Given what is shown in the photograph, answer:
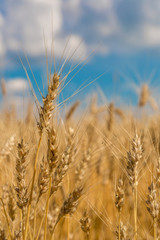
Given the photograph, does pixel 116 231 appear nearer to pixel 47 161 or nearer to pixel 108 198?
pixel 47 161

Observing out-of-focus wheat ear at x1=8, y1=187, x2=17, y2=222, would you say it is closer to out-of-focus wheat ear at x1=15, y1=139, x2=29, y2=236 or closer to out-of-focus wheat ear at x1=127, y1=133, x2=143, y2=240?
out-of-focus wheat ear at x1=15, y1=139, x2=29, y2=236

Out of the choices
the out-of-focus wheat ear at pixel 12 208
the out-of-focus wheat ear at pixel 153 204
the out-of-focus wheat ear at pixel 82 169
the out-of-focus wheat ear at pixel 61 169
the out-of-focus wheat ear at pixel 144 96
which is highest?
the out-of-focus wheat ear at pixel 144 96

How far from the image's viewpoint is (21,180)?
136cm

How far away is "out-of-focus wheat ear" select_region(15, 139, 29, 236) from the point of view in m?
1.33

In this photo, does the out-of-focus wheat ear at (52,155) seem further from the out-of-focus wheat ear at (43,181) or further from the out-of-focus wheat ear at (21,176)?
the out-of-focus wheat ear at (21,176)

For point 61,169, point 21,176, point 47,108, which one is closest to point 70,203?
point 61,169

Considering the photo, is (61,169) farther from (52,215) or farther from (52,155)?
(52,215)

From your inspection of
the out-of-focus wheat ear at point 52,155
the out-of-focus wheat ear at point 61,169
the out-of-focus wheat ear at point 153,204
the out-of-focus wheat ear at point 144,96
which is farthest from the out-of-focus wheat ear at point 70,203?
the out-of-focus wheat ear at point 144,96

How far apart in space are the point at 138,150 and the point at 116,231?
44cm

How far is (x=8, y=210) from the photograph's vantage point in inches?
64.5

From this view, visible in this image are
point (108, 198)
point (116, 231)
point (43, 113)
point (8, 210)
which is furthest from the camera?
point (108, 198)

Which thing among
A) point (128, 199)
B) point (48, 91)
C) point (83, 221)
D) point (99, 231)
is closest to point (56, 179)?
point (83, 221)

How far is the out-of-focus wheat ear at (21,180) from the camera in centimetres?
133

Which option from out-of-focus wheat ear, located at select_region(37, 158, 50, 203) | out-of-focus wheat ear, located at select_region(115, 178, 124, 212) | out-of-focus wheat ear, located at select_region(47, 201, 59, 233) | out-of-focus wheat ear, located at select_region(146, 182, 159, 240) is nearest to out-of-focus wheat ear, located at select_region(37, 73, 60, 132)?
out-of-focus wheat ear, located at select_region(37, 158, 50, 203)
